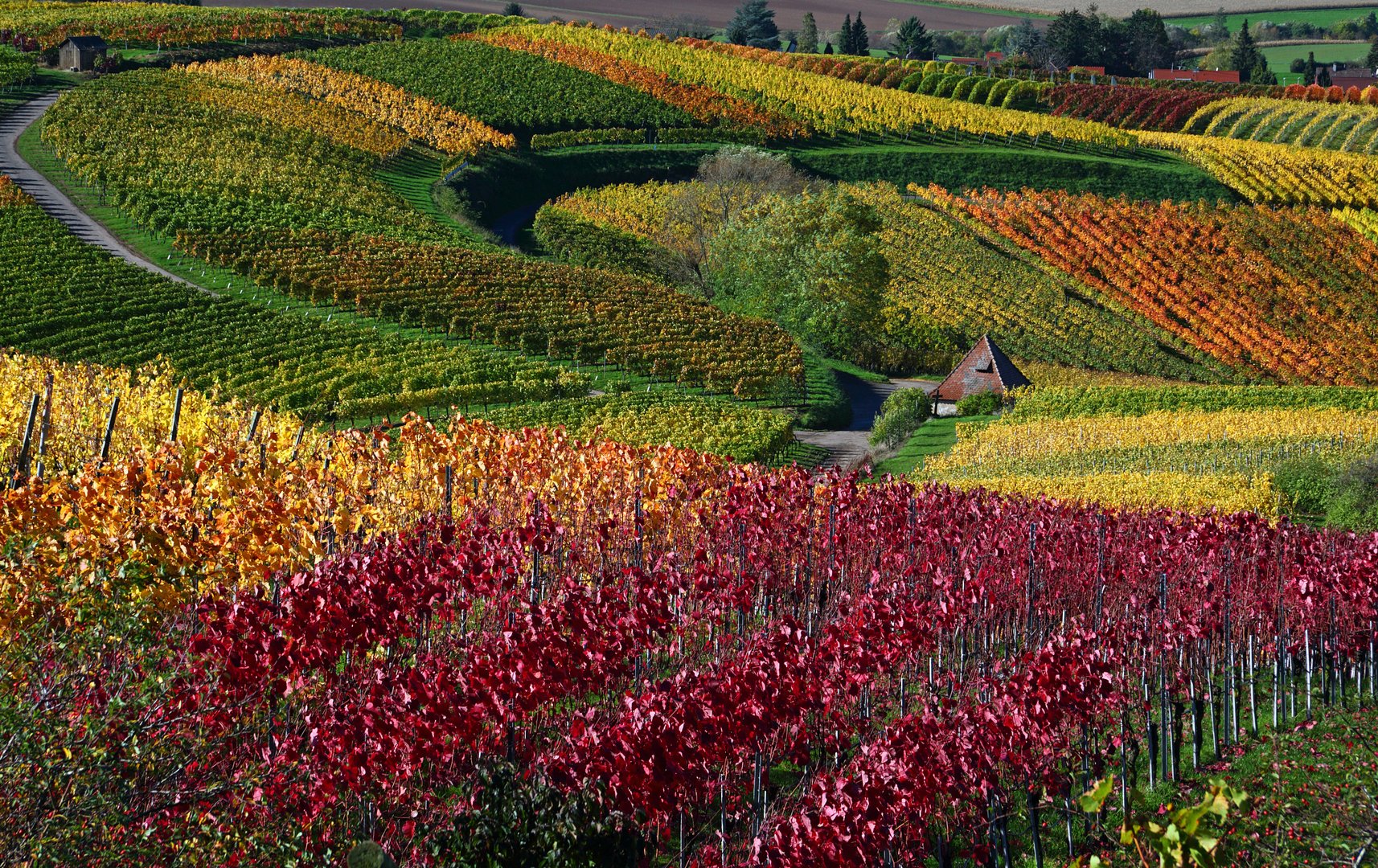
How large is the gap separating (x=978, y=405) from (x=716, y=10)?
5135 inches

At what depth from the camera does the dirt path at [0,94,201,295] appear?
55656 millimetres

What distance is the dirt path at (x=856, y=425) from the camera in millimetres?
46188

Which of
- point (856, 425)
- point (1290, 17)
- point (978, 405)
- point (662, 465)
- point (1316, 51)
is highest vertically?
point (1290, 17)

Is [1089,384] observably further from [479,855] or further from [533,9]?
[533,9]

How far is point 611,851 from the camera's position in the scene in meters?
11.1

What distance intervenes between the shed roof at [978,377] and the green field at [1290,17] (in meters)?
140

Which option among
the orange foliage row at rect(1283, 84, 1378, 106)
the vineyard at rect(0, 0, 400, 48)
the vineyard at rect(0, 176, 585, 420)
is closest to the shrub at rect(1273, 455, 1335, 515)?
the vineyard at rect(0, 176, 585, 420)

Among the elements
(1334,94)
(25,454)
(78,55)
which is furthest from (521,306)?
(1334,94)

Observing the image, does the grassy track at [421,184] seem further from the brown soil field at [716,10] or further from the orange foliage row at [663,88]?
the brown soil field at [716,10]

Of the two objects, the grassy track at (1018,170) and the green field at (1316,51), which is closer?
the grassy track at (1018,170)

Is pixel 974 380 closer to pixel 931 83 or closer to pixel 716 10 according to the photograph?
pixel 931 83

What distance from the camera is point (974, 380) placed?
55188 millimetres

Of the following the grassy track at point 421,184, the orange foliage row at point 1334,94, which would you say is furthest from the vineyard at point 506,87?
the orange foliage row at point 1334,94

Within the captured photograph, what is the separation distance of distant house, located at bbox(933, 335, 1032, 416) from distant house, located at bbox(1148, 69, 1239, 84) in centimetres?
8369
